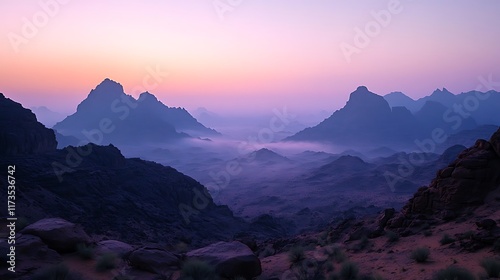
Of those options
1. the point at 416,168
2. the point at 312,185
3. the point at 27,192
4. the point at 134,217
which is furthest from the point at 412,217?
the point at 416,168

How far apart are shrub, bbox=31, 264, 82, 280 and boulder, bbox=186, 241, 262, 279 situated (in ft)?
13.9

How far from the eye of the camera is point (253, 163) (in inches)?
5940

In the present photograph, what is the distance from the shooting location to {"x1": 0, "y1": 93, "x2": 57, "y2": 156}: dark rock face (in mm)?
41812

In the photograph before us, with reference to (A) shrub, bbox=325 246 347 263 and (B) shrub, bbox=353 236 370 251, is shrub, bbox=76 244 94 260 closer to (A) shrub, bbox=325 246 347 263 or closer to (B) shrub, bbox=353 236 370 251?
(A) shrub, bbox=325 246 347 263

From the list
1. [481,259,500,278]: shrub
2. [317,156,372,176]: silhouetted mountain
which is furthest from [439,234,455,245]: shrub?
[317,156,372,176]: silhouetted mountain

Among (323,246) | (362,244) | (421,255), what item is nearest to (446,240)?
(421,255)

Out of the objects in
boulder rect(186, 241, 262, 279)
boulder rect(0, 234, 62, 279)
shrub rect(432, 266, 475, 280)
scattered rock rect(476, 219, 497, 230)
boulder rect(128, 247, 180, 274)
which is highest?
boulder rect(0, 234, 62, 279)

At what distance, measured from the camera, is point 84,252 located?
1140 cm

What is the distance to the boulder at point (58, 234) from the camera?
11.3 metres

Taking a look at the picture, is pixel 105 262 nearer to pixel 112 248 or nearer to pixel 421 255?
pixel 112 248

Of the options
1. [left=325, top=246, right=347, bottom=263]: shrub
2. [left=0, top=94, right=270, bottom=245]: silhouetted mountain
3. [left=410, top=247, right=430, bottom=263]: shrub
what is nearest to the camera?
[left=410, top=247, right=430, bottom=263]: shrub

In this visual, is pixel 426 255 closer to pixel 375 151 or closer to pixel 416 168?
pixel 416 168

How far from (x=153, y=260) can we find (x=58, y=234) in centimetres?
336

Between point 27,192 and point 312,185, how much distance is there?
69.6 meters
